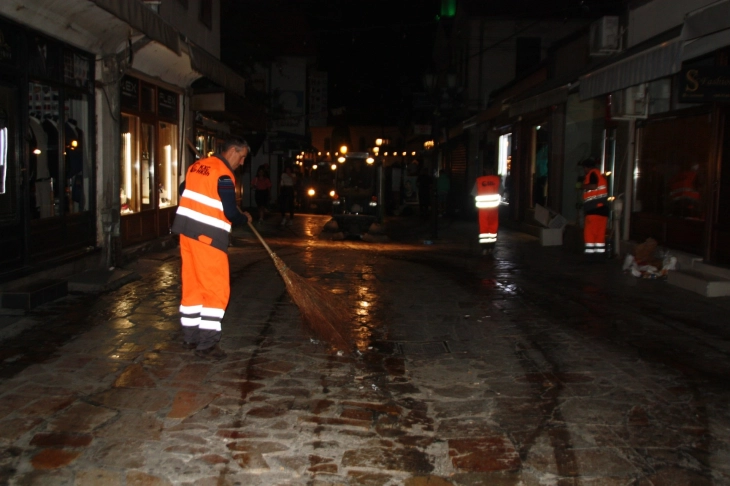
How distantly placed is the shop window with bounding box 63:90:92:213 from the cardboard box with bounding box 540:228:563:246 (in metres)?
10.0

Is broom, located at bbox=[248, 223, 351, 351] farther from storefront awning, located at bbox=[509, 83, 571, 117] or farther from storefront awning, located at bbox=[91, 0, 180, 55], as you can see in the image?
storefront awning, located at bbox=[509, 83, 571, 117]

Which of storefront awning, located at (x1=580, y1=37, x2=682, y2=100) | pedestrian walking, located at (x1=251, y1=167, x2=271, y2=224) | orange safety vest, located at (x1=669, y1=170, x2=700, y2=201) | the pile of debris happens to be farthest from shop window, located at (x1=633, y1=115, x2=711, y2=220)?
pedestrian walking, located at (x1=251, y1=167, x2=271, y2=224)

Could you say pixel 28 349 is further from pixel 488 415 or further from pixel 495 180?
pixel 495 180

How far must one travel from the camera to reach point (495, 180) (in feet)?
47.9

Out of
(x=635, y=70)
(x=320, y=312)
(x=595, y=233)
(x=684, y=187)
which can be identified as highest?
(x=635, y=70)

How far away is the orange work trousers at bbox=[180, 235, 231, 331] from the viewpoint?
612 centimetres

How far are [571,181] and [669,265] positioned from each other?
7131 millimetres

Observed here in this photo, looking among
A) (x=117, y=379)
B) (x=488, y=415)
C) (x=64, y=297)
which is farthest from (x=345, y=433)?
(x=64, y=297)

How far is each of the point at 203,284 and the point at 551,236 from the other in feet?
38.7

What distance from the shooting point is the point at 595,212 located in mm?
13125

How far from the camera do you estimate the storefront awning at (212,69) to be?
12691 mm

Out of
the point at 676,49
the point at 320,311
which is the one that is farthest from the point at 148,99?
the point at 676,49

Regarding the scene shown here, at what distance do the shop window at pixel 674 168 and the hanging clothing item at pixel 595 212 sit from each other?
89cm

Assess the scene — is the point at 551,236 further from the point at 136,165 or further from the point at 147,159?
the point at 136,165
